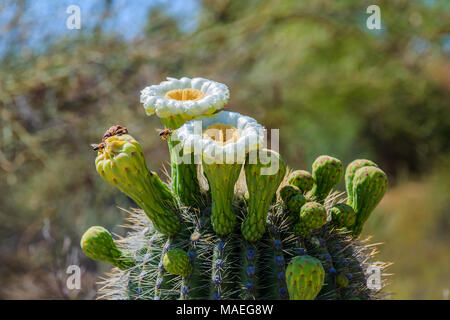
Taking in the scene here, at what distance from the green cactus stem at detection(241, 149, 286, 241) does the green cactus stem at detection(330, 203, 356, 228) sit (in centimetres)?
23

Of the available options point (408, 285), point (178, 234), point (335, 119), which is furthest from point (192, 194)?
point (335, 119)

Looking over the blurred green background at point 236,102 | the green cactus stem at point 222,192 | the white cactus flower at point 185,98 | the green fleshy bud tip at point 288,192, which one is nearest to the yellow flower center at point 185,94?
the white cactus flower at point 185,98

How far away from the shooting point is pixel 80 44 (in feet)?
11.8

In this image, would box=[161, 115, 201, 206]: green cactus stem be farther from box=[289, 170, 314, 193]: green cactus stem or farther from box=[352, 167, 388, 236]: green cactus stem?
box=[352, 167, 388, 236]: green cactus stem

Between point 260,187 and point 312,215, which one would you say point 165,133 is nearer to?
point 260,187

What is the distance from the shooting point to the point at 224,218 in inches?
41.8

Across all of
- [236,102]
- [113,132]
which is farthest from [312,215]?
[236,102]

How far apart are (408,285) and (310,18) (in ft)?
8.70

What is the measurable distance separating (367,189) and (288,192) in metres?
0.22

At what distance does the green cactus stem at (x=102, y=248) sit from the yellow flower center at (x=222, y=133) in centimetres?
41

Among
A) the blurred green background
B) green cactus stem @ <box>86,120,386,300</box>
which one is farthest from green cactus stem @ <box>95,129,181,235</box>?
Result: the blurred green background

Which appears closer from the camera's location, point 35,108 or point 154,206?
point 154,206

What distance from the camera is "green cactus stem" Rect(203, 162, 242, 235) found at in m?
0.96
